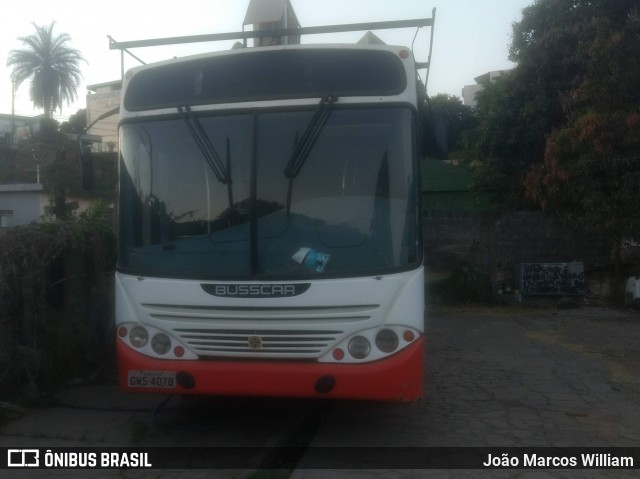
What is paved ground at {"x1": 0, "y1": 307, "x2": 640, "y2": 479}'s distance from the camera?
6.05 meters

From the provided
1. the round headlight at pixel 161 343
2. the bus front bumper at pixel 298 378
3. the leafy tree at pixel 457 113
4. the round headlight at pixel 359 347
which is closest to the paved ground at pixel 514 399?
the bus front bumper at pixel 298 378

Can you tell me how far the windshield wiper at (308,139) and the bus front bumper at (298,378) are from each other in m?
1.28

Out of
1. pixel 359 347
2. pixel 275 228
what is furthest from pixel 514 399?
pixel 275 228

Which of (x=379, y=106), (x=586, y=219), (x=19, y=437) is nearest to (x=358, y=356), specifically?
(x=379, y=106)

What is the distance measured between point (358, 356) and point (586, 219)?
1008 cm

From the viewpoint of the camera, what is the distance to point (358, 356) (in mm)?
5445

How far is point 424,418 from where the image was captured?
687 cm

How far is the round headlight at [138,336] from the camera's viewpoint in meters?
5.77

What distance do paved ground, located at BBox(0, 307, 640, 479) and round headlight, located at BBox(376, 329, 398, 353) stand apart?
87 centimetres

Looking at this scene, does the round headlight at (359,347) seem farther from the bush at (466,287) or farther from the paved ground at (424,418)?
the bush at (466,287)

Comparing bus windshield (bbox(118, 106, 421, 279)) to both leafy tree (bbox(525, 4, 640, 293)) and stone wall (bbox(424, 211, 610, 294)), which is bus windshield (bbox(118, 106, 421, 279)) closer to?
leafy tree (bbox(525, 4, 640, 293))

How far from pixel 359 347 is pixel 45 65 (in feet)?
167

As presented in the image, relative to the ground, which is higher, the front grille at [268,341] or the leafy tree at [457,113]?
the leafy tree at [457,113]

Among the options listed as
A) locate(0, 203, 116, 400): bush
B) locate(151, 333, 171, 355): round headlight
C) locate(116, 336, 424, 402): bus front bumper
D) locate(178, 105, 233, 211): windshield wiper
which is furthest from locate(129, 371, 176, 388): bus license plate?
locate(0, 203, 116, 400): bush
